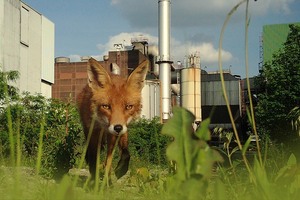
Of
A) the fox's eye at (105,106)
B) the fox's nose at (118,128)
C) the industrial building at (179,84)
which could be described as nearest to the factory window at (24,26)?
the industrial building at (179,84)

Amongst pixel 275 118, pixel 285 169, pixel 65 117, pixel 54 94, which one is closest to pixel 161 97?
pixel 275 118

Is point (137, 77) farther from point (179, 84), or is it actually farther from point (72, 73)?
point (72, 73)

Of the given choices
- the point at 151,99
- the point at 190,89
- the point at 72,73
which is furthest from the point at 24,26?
the point at 190,89

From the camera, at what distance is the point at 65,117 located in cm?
778

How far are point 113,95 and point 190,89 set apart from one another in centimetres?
4373

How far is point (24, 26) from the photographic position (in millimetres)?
43594

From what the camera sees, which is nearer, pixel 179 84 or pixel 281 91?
pixel 281 91

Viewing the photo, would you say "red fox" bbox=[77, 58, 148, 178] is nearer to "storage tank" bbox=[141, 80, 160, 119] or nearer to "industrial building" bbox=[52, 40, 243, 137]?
"industrial building" bbox=[52, 40, 243, 137]

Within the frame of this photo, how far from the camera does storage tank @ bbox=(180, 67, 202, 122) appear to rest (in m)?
48.8

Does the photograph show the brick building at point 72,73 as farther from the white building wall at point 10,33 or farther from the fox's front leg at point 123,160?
the fox's front leg at point 123,160

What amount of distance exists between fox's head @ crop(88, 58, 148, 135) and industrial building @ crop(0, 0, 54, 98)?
108 feet

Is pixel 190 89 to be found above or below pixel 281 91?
above

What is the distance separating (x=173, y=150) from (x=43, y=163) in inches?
215

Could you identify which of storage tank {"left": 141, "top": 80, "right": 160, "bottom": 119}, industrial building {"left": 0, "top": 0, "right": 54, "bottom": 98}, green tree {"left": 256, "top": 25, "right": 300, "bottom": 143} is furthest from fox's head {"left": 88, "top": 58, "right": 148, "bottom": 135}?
storage tank {"left": 141, "top": 80, "right": 160, "bottom": 119}
